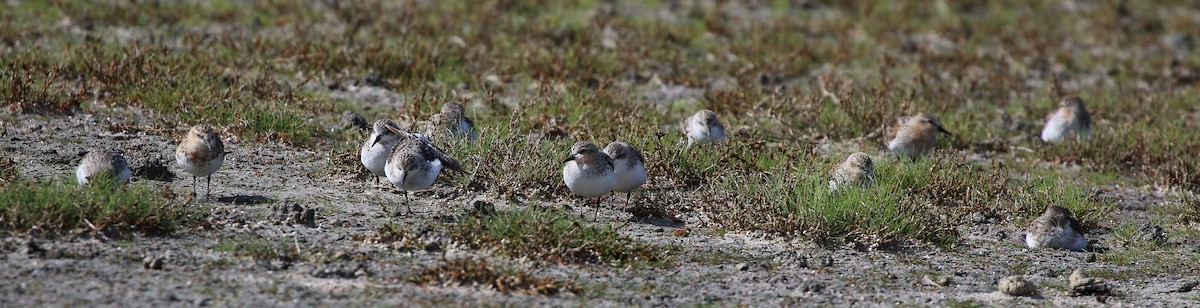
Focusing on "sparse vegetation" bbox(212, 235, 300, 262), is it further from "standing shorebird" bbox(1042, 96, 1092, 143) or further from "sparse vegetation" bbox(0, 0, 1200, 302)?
"standing shorebird" bbox(1042, 96, 1092, 143)

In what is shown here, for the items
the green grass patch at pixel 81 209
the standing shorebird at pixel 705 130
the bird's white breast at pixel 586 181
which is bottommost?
the standing shorebird at pixel 705 130

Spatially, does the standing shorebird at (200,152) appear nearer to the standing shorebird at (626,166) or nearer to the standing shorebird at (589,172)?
the standing shorebird at (589,172)

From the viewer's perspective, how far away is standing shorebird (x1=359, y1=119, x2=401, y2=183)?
31.8 feet

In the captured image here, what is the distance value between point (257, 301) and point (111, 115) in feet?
17.1

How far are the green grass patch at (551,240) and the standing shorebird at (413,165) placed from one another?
634 millimetres

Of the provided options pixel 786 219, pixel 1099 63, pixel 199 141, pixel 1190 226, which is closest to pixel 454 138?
pixel 199 141

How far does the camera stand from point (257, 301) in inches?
278

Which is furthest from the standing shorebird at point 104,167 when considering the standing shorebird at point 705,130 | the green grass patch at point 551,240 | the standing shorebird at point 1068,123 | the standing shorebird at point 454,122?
the standing shorebird at point 1068,123

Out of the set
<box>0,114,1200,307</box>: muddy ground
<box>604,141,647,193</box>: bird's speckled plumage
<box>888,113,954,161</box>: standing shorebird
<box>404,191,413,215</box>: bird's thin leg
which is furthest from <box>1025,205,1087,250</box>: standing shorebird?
<box>404,191,413,215</box>: bird's thin leg

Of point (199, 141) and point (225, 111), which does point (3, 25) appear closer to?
point (225, 111)

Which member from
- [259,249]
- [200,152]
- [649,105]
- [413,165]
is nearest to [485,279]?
[259,249]

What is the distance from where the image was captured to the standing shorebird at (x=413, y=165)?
9000 mm

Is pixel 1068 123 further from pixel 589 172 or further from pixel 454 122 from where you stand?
pixel 454 122

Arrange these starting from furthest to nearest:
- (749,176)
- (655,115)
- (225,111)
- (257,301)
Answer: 1. (655,115)
2. (225,111)
3. (749,176)
4. (257,301)
